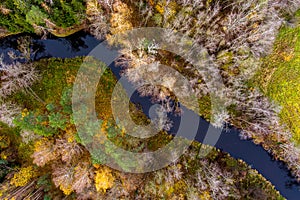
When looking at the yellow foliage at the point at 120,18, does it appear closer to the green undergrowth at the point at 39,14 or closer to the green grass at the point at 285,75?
the green undergrowth at the point at 39,14

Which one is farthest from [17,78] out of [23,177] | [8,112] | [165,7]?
[165,7]

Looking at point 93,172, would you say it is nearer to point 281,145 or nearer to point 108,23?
point 108,23

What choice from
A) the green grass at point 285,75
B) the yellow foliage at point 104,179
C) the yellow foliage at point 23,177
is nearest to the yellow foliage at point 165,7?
the green grass at point 285,75

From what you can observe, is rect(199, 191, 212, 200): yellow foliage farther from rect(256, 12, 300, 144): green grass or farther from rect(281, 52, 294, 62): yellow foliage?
rect(281, 52, 294, 62): yellow foliage

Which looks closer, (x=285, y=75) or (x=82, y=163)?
(x=82, y=163)

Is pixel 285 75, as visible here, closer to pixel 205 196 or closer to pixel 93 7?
pixel 205 196

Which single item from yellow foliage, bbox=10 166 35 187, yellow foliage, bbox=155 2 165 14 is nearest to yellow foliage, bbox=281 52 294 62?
yellow foliage, bbox=155 2 165 14
